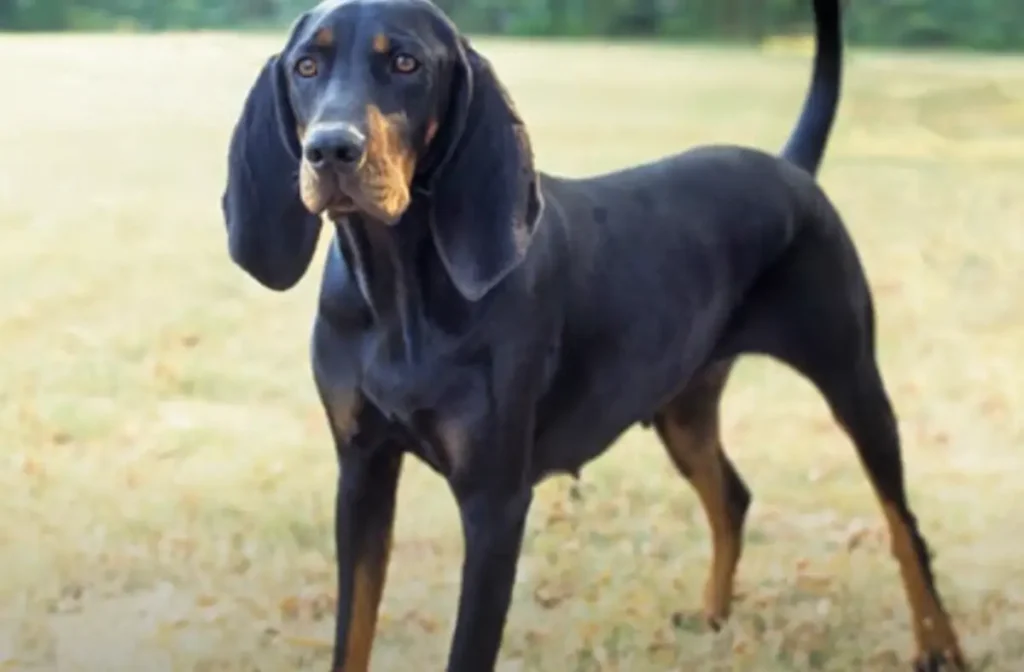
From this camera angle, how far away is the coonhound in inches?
54.4

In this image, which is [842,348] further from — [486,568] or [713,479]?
[486,568]

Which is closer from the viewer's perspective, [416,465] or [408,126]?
[408,126]

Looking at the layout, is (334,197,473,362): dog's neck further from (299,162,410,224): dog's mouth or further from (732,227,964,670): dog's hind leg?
(732,227,964,670): dog's hind leg

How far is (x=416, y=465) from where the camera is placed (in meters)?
2.35

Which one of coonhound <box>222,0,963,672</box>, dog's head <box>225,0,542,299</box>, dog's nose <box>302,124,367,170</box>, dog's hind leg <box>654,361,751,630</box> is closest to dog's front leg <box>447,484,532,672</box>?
coonhound <box>222,0,963,672</box>

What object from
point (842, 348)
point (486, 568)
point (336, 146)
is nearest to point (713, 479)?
point (842, 348)

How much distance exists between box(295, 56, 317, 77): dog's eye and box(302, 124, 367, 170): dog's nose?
0.11 m

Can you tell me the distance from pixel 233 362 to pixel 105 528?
14.3 inches

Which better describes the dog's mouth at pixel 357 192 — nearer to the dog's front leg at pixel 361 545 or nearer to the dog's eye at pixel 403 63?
the dog's eye at pixel 403 63

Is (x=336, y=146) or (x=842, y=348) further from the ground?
(x=336, y=146)

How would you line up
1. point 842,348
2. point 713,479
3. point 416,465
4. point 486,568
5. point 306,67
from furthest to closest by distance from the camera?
point 416,465 < point 713,479 < point 842,348 < point 486,568 < point 306,67

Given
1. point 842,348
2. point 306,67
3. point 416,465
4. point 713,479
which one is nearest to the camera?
point 306,67

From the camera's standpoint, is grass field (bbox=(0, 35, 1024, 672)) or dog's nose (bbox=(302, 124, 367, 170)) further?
grass field (bbox=(0, 35, 1024, 672))

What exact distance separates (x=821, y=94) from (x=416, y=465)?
849 millimetres
